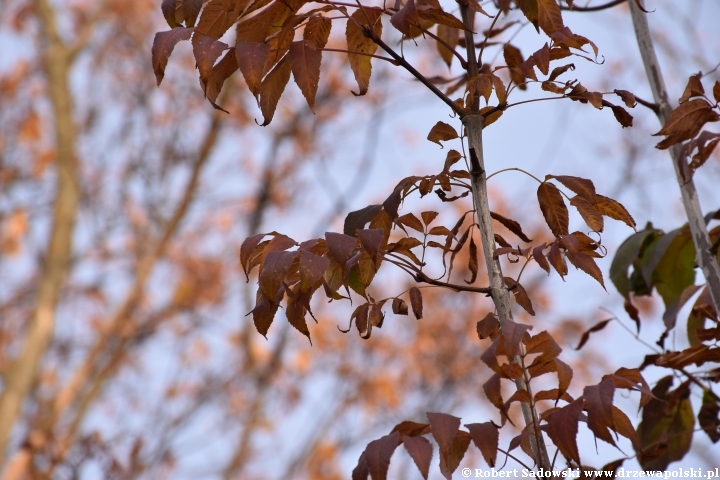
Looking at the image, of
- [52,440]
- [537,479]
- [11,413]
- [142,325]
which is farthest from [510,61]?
[142,325]

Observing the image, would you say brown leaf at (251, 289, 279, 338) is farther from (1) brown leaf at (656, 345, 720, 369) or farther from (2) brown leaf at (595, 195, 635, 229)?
(1) brown leaf at (656, 345, 720, 369)

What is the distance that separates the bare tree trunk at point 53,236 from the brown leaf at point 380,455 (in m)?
4.64

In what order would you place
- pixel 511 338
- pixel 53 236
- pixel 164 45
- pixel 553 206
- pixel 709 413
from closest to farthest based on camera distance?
pixel 511 338 < pixel 164 45 < pixel 553 206 < pixel 709 413 < pixel 53 236

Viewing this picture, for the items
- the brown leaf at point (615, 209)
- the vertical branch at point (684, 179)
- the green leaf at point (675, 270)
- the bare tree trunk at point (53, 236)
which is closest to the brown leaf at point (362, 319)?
the brown leaf at point (615, 209)

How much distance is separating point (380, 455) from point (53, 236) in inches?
208

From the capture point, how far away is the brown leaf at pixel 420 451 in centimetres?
78

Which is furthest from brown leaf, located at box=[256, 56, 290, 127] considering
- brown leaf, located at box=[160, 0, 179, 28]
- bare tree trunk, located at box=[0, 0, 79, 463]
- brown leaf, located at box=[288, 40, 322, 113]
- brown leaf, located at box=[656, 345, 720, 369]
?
bare tree trunk, located at box=[0, 0, 79, 463]

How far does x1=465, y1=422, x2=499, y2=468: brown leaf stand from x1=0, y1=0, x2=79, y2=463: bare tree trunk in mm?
4709

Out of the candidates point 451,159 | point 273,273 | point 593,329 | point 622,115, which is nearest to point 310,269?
point 273,273

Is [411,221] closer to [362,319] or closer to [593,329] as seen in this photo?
[362,319]

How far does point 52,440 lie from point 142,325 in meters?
1.93

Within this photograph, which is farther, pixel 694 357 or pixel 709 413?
pixel 709 413

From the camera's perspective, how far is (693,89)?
101 centimetres

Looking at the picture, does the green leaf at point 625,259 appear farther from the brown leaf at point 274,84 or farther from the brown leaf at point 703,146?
the brown leaf at point 274,84
